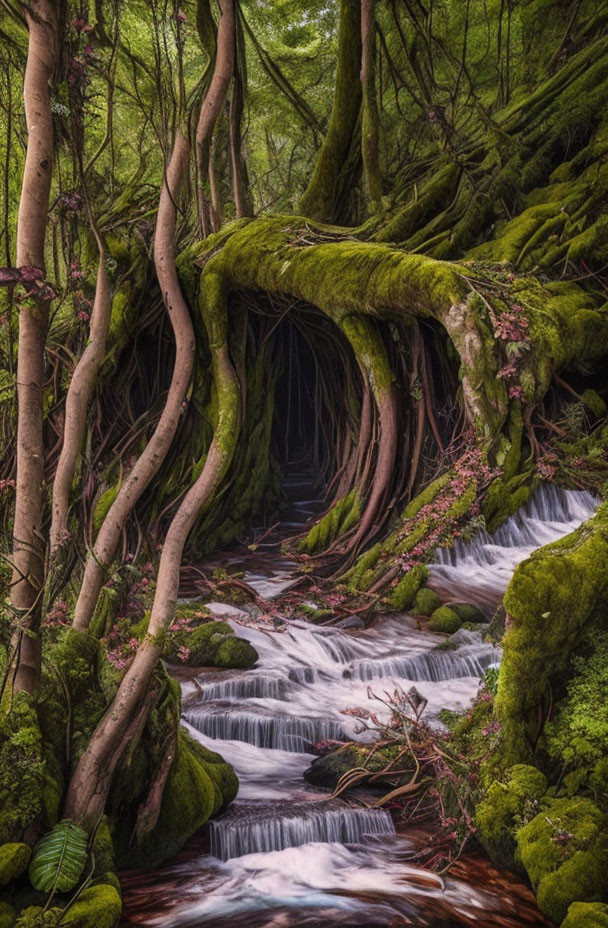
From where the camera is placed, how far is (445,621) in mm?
6082

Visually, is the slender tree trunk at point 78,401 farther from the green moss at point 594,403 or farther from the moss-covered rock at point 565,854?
the green moss at point 594,403

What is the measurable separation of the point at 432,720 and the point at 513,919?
62.6 inches

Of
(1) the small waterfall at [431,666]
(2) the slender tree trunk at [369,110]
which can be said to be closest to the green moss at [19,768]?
(1) the small waterfall at [431,666]

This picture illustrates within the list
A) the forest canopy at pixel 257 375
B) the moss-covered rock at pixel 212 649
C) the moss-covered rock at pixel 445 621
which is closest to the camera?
the forest canopy at pixel 257 375

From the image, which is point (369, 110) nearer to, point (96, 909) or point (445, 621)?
point (445, 621)

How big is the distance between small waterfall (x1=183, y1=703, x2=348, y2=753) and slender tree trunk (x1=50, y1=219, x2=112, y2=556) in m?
1.82

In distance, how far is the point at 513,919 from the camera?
131 inches

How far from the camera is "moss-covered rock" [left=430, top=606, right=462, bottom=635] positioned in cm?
605

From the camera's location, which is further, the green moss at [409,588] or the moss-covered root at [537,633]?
the green moss at [409,588]

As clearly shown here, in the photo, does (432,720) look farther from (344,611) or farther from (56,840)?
(56,840)

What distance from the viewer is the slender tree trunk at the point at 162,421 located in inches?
200

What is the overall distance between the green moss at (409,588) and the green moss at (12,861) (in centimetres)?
407

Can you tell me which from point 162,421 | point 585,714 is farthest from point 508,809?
point 162,421

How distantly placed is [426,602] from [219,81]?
19.1ft
